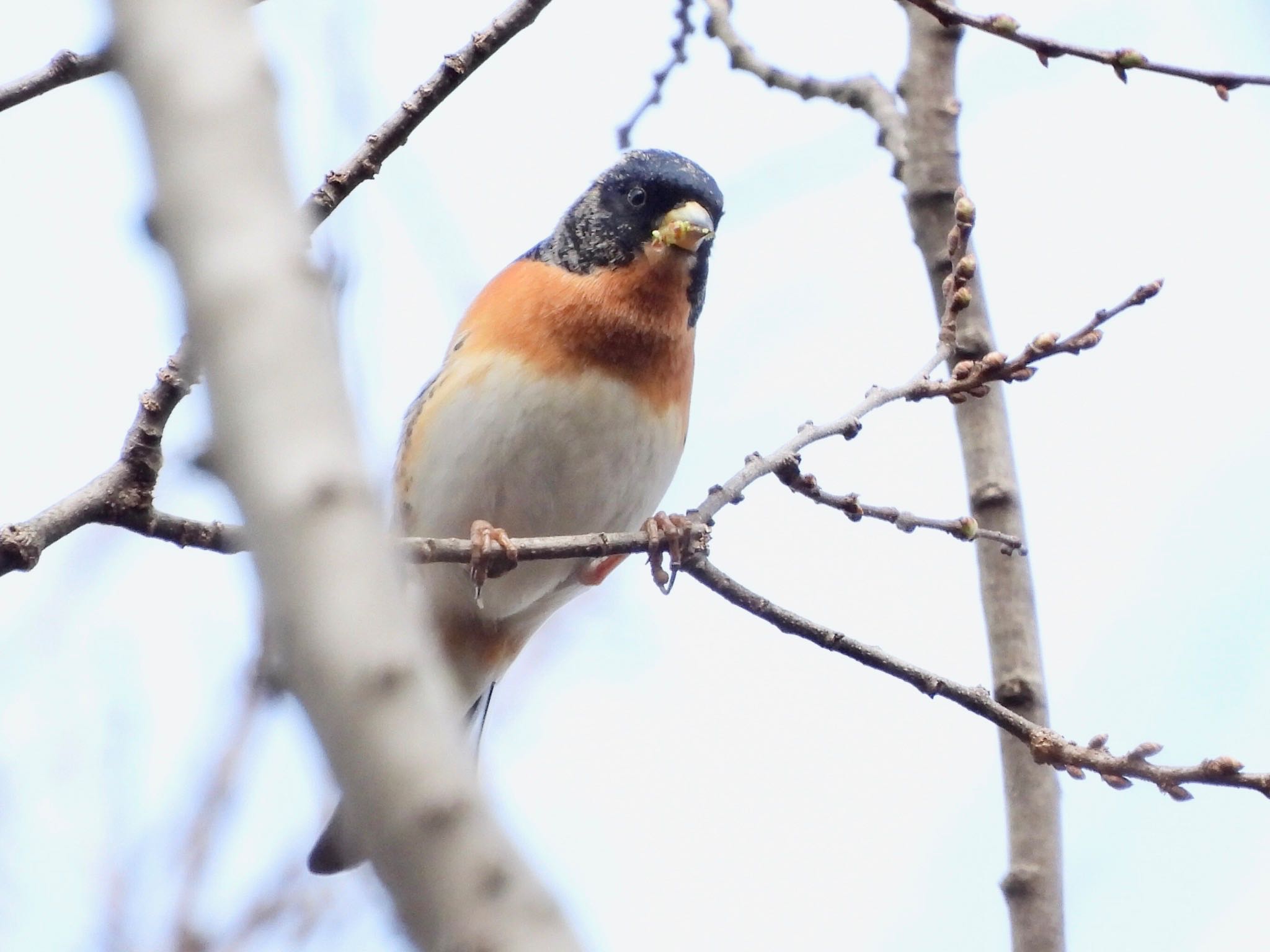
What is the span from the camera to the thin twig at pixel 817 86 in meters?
5.34

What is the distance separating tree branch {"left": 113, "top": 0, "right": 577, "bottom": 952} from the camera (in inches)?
36.9

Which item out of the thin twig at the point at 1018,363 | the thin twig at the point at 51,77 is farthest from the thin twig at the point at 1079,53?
the thin twig at the point at 51,77

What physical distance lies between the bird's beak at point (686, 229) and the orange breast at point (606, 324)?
0.04m

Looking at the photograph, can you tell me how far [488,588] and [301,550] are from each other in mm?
4606

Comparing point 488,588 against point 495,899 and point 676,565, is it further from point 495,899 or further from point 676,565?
point 495,899

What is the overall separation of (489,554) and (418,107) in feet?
3.67

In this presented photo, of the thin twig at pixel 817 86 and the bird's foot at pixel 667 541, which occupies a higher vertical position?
the thin twig at pixel 817 86

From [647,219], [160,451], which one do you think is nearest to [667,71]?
[647,219]

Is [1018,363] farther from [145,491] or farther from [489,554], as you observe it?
[145,491]

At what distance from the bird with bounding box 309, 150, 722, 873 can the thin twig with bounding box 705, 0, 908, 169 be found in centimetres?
50

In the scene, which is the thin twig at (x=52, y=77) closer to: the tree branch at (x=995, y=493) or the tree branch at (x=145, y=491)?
the tree branch at (x=145, y=491)

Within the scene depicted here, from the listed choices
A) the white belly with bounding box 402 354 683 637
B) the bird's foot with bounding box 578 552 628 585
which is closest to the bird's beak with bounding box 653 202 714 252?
the white belly with bounding box 402 354 683 637

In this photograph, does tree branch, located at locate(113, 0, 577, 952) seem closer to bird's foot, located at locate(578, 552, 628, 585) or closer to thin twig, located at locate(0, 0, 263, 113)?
thin twig, located at locate(0, 0, 263, 113)

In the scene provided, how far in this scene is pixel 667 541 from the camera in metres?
3.82
